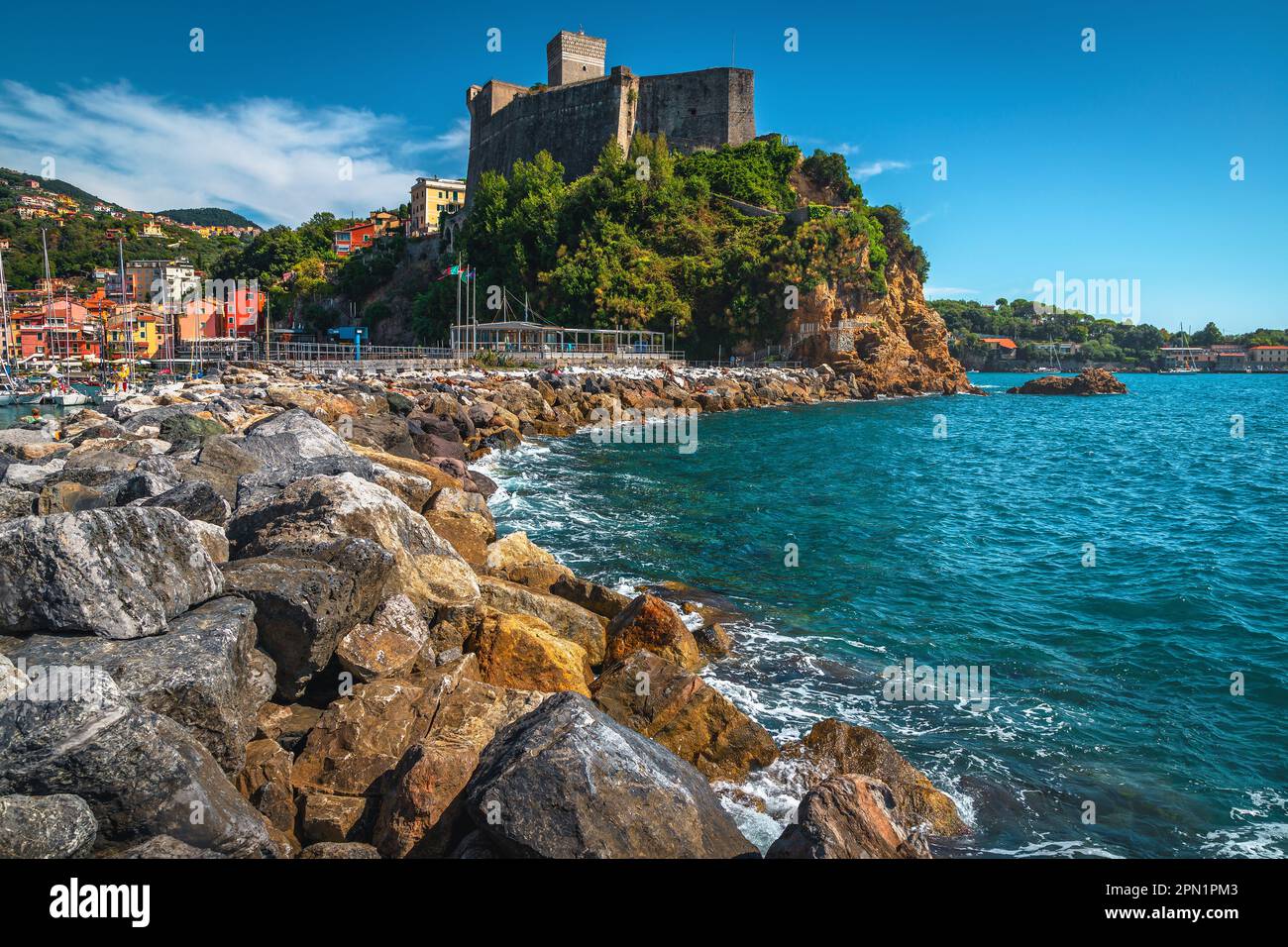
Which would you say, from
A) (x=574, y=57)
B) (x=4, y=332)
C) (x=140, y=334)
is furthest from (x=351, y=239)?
(x=4, y=332)

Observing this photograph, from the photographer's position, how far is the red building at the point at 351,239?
96.6 m

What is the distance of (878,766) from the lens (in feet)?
22.6

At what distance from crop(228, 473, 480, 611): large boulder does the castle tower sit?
7169 cm

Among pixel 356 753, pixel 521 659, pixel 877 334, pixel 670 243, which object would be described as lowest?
pixel 356 753

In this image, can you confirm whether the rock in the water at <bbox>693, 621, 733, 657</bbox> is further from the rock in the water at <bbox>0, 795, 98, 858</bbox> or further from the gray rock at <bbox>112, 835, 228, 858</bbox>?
the rock in the water at <bbox>0, 795, 98, 858</bbox>

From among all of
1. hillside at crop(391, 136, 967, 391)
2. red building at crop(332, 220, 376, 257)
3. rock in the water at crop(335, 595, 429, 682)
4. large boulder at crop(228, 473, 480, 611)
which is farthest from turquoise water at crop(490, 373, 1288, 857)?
red building at crop(332, 220, 376, 257)

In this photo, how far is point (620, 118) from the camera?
67062 mm

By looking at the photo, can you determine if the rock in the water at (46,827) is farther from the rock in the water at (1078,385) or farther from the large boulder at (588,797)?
the rock in the water at (1078,385)

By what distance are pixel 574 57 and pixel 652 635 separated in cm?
7357

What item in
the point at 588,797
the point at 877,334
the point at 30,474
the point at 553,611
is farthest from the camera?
the point at 877,334

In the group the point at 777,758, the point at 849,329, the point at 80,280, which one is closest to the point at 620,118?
the point at 849,329

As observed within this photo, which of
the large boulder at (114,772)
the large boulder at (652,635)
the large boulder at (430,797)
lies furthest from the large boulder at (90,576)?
the large boulder at (652,635)

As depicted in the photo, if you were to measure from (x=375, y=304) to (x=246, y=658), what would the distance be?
77039 mm

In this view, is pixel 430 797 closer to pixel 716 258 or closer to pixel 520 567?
pixel 520 567
